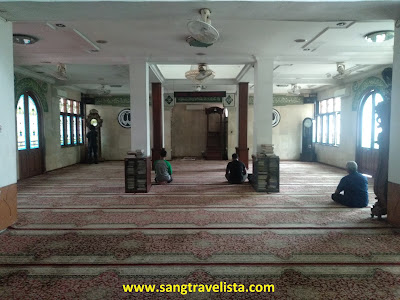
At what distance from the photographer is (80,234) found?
303cm

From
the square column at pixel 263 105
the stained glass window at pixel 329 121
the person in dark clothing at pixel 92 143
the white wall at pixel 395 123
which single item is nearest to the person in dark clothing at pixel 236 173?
the square column at pixel 263 105

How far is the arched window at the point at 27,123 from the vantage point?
21.9 feet

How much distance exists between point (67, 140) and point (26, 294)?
8232 millimetres

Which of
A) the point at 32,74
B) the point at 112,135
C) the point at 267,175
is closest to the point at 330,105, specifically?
the point at 267,175

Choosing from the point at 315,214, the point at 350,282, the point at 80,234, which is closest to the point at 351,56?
the point at 315,214

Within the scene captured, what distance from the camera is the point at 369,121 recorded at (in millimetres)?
7234

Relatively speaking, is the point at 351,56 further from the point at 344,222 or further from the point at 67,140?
the point at 67,140

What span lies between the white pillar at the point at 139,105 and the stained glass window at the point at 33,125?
3.49 metres

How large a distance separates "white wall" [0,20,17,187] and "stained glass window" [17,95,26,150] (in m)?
3.83

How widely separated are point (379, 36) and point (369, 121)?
3.51 meters

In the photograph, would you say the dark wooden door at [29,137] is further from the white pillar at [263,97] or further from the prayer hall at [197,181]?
the white pillar at [263,97]

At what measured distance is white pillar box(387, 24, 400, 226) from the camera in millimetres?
3164

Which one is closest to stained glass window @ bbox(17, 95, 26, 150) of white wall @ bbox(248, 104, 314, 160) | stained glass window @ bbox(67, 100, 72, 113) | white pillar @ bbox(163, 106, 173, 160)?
stained glass window @ bbox(67, 100, 72, 113)

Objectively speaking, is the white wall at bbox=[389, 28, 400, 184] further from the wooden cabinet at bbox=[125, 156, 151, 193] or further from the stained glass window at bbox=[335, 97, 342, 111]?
the stained glass window at bbox=[335, 97, 342, 111]
